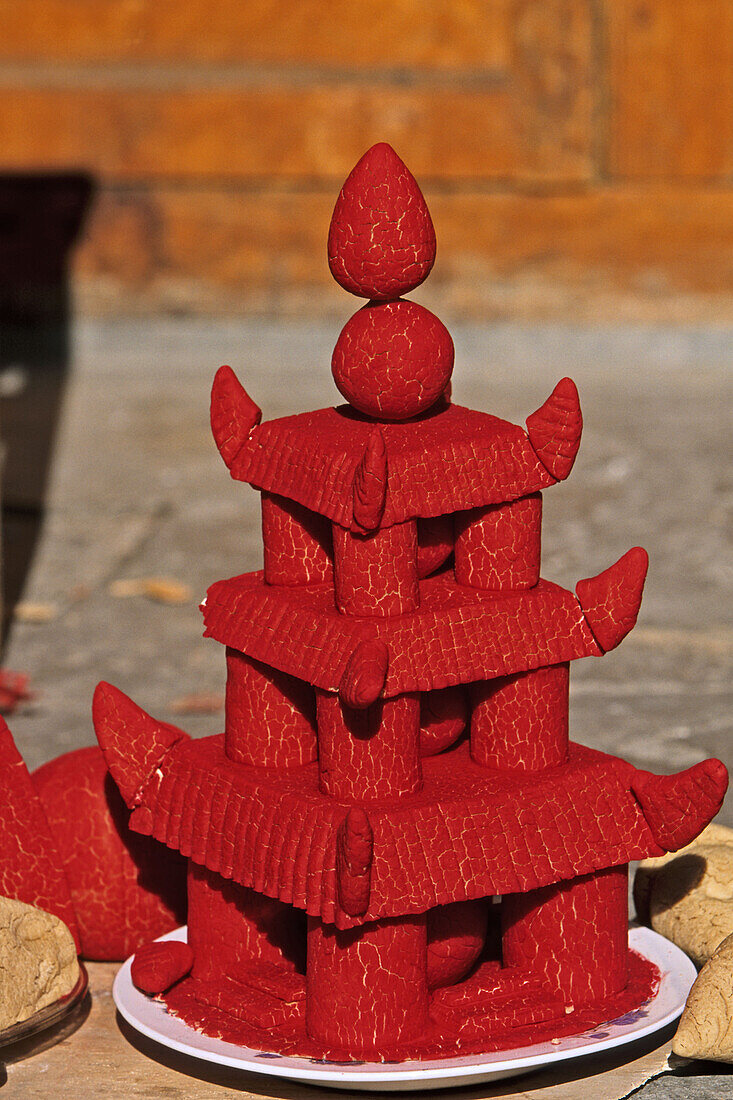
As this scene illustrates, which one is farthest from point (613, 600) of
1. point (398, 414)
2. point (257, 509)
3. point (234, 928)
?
point (257, 509)

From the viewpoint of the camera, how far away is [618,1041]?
258 cm

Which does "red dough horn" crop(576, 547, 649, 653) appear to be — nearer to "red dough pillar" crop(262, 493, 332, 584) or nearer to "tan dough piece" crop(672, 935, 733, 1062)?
"red dough pillar" crop(262, 493, 332, 584)

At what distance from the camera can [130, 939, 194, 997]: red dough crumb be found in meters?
2.77

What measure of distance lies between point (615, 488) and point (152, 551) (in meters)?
1.68

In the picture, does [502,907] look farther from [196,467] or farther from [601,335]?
[601,335]

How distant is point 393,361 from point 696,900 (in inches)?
42.2

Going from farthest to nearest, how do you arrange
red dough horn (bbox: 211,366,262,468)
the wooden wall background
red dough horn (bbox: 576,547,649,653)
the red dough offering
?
the wooden wall background, the red dough offering, red dough horn (bbox: 211,366,262,468), red dough horn (bbox: 576,547,649,653)

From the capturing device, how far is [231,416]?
9.16ft

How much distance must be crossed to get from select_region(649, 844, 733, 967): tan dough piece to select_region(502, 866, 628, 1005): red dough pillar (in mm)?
278

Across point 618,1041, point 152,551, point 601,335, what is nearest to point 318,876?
point 618,1041

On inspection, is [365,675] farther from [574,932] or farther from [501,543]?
[574,932]

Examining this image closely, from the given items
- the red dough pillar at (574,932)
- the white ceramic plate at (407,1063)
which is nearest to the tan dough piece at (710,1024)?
the white ceramic plate at (407,1063)

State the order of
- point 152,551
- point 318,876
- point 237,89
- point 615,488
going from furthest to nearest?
point 237,89
point 615,488
point 152,551
point 318,876

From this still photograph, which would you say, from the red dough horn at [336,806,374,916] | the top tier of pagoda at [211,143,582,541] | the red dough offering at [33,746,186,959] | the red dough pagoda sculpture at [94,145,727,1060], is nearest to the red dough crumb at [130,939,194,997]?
the red dough pagoda sculpture at [94,145,727,1060]
